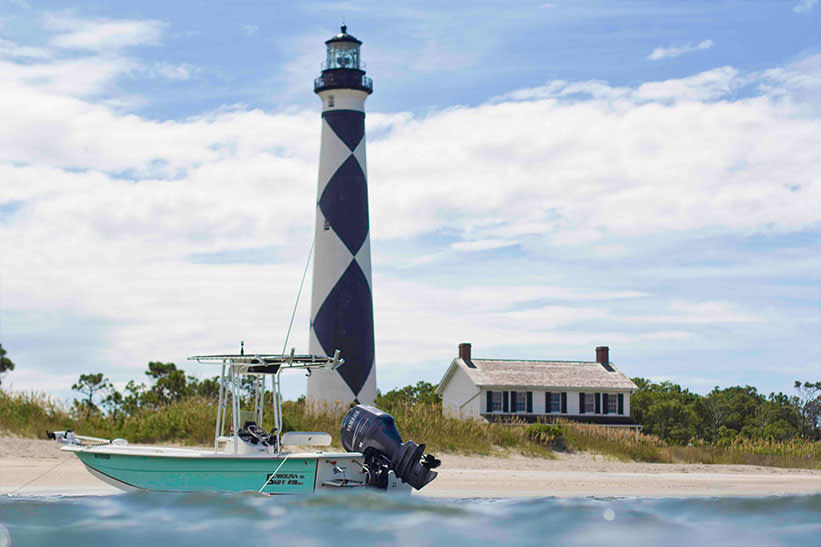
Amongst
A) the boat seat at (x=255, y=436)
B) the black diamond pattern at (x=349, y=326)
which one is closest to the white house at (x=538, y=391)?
the black diamond pattern at (x=349, y=326)

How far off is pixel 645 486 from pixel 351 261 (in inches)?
579

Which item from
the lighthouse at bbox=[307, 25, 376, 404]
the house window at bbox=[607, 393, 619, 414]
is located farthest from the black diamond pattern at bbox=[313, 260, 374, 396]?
the house window at bbox=[607, 393, 619, 414]

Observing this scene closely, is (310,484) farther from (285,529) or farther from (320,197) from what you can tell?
(320,197)

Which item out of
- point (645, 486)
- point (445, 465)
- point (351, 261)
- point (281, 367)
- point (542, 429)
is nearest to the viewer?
point (281, 367)

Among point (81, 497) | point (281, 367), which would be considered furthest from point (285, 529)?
point (81, 497)

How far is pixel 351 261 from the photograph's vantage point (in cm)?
3666

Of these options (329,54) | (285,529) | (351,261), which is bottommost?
(285,529)

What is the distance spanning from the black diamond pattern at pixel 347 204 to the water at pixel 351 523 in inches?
732

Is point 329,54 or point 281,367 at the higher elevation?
point 329,54

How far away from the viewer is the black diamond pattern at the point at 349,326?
118 ft

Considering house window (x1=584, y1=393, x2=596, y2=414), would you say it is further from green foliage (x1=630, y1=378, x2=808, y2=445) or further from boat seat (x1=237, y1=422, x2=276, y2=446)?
boat seat (x1=237, y1=422, x2=276, y2=446)

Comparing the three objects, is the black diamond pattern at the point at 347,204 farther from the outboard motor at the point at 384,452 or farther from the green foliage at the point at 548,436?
the outboard motor at the point at 384,452

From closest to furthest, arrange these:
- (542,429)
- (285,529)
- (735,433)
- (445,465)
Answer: (285,529) → (445,465) → (542,429) → (735,433)

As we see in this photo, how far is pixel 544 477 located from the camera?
85.9 feet
